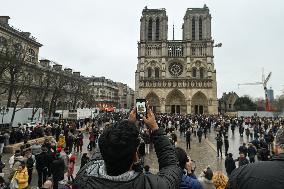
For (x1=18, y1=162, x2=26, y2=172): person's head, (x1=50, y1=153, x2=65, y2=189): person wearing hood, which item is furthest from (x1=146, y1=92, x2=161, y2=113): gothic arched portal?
(x1=18, y1=162, x2=26, y2=172): person's head

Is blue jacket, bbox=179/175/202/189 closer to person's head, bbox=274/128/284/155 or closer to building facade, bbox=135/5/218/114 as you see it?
person's head, bbox=274/128/284/155

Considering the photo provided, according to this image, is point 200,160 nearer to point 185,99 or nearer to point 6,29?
point 6,29

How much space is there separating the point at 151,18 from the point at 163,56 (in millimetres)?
10048

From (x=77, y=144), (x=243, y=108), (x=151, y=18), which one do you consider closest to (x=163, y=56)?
(x=151, y=18)

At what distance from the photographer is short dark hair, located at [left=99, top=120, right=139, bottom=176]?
204 centimetres

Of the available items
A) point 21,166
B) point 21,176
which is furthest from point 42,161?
point 21,176

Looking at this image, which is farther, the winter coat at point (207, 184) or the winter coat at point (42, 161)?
the winter coat at point (42, 161)

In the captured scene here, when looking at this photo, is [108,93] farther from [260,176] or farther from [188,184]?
[260,176]

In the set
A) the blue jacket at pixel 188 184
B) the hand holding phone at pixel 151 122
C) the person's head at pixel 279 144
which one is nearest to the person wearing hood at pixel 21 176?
the blue jacket at pixel 188 184

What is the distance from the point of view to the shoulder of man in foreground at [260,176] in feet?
6.59

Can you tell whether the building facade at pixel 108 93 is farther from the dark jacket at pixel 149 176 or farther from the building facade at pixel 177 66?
the dark jacket at pixel 149 176

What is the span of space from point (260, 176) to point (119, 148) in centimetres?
103

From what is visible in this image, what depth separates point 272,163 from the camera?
2.09m

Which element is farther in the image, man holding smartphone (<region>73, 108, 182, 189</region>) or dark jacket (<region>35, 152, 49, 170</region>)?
dark jacket (<region>35, 152, 49, 170</region>)
